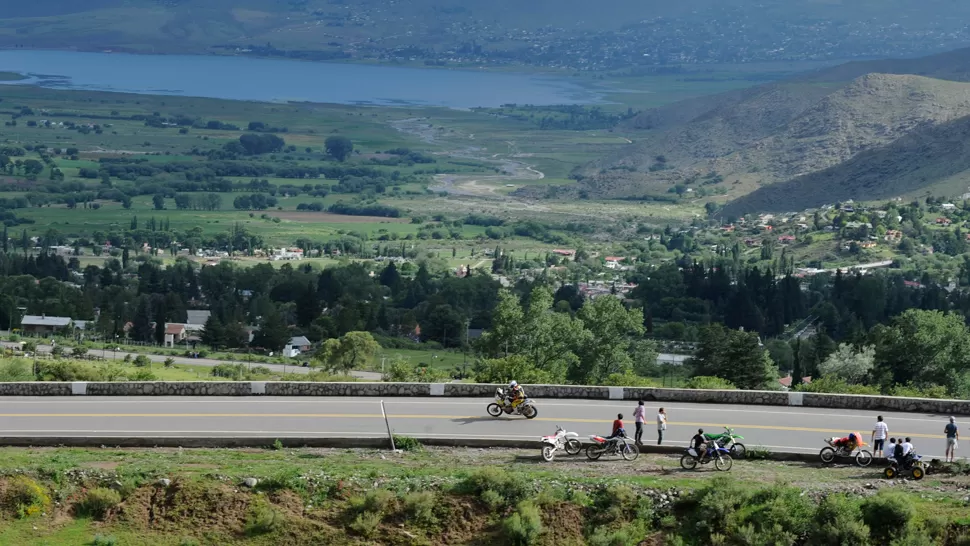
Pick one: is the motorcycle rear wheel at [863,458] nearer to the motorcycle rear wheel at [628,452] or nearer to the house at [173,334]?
the motorcycle rear wheel at [628,452]

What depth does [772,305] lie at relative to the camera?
131500mm

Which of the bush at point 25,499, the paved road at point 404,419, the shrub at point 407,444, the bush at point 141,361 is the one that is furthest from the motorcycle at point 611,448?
the bush at point 141,361

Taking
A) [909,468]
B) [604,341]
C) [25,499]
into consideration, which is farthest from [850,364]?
[25,499]

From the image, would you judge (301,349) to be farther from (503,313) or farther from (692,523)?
(692,523)

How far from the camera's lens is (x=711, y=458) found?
3603 cm

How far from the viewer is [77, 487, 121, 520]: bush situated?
114 feet

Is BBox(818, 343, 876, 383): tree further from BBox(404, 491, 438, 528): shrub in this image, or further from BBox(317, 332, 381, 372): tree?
BBox(404, 491, 438, 528): shrub

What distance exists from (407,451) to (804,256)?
444 ft

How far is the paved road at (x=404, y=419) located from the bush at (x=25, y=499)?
15.7 ft

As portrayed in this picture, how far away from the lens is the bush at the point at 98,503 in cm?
3478

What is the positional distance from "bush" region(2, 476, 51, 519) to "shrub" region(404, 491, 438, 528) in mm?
8658

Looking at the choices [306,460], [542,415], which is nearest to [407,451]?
[306,460]

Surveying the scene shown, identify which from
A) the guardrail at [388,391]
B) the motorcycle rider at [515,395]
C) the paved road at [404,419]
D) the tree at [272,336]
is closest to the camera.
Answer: the paved road at [404,419]

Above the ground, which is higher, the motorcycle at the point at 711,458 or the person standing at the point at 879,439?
the person standing at the point at 879,439
